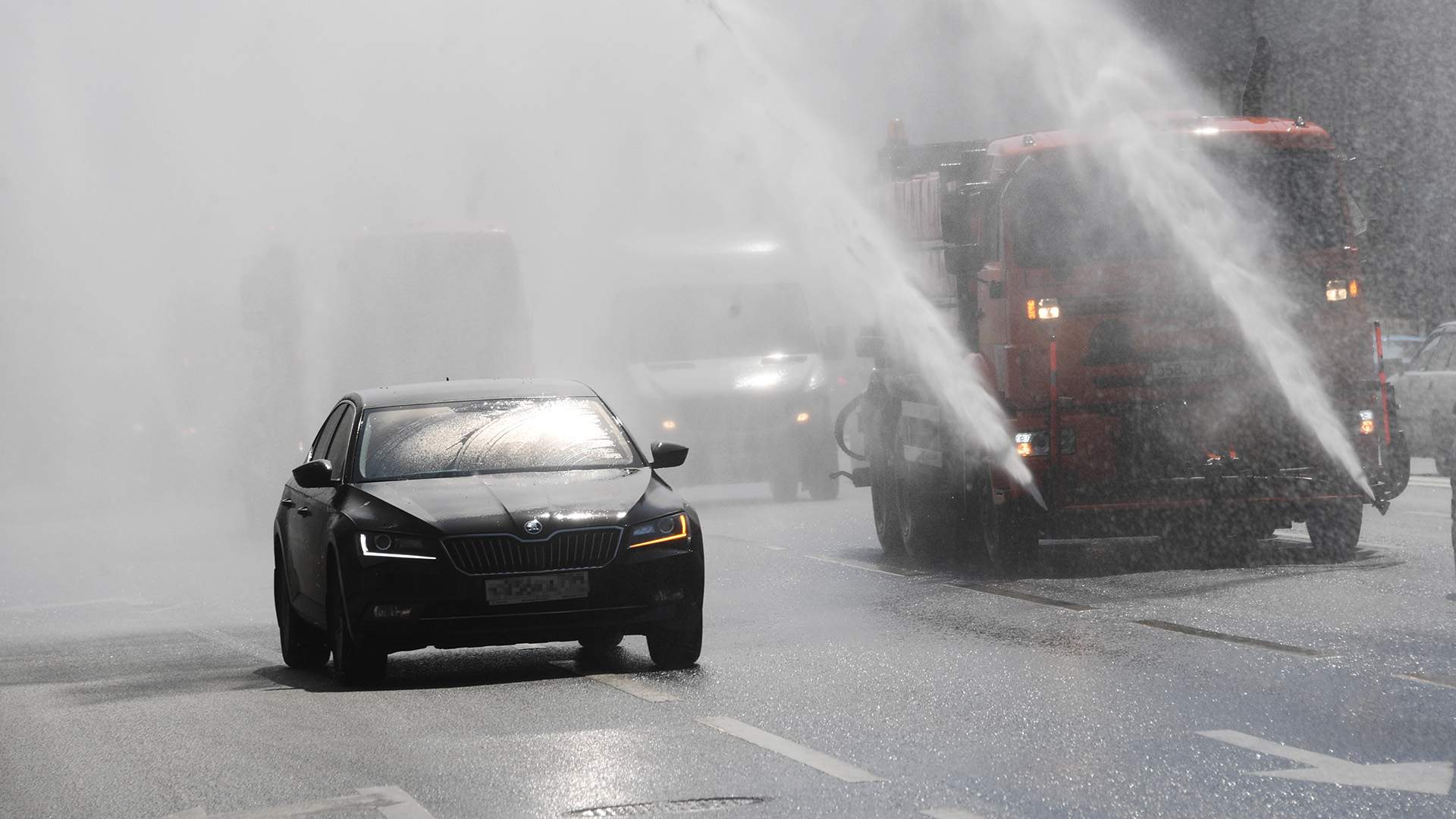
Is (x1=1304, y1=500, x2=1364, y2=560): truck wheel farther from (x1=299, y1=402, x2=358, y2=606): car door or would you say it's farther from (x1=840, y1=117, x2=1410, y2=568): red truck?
(x1=299, y1=402, x2=358, y2=606): car door

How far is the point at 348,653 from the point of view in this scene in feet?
34.0

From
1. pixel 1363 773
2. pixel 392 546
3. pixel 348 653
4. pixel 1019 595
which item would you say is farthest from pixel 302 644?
pixel 1363 773

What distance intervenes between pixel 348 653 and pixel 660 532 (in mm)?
1569

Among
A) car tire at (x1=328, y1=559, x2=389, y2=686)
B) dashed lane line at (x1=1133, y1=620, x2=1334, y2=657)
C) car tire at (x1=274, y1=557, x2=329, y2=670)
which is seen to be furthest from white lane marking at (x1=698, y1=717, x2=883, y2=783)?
car tire at (x1=274, y1=557, x2=329, y2=670)

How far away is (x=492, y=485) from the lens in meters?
10.7

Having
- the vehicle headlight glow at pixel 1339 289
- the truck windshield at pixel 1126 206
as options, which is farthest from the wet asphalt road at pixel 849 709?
the truck windshield at pixel 1126 206

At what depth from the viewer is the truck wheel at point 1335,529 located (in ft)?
50.1

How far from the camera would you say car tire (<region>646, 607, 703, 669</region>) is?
10.6 m

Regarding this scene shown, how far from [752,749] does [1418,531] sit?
440 inches

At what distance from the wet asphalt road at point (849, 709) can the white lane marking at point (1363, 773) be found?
0.9 inches

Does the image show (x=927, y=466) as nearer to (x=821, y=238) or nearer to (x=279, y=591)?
(x=279, y=591)

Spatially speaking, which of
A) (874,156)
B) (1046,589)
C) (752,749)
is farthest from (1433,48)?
(752,749)

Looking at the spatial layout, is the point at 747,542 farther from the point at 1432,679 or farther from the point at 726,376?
the point at 1432,679

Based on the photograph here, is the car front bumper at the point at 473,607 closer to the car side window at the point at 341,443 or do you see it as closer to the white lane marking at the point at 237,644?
the car side window at the point at 341,443
